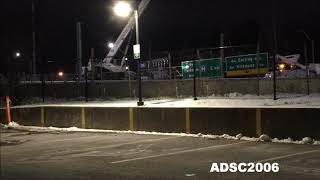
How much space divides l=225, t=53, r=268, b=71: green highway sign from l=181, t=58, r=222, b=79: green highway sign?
1.92ft

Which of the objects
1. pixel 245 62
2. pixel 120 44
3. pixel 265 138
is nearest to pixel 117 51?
pixel 120 44

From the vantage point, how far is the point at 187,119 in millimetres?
19312

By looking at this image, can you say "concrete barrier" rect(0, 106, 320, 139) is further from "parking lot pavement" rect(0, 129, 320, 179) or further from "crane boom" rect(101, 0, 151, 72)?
"crane boom" rect(101, 0, 151, 72)

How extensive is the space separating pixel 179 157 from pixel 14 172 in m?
3.95

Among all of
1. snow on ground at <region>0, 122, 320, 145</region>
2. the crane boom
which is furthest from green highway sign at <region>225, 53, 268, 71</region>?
the crane boom

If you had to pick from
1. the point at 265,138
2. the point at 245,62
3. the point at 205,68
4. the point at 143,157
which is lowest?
the point at 143,157

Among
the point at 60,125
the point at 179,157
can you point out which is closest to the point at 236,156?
the point at 179,157

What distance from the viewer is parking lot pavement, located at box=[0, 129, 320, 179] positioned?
37.4ft

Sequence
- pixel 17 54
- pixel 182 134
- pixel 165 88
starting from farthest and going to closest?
pixel 17 54
pixel 165 88
pixel 182 134

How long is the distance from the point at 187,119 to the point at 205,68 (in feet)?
40.1

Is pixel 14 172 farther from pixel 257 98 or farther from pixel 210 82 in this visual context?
pixel 210 82

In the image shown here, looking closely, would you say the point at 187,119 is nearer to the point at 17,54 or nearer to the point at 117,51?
the point at 117,51

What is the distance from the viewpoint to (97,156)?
14539 millimetres

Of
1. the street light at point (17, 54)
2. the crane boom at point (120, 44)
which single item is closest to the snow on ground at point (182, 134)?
the crane boom at point (120, 44)
